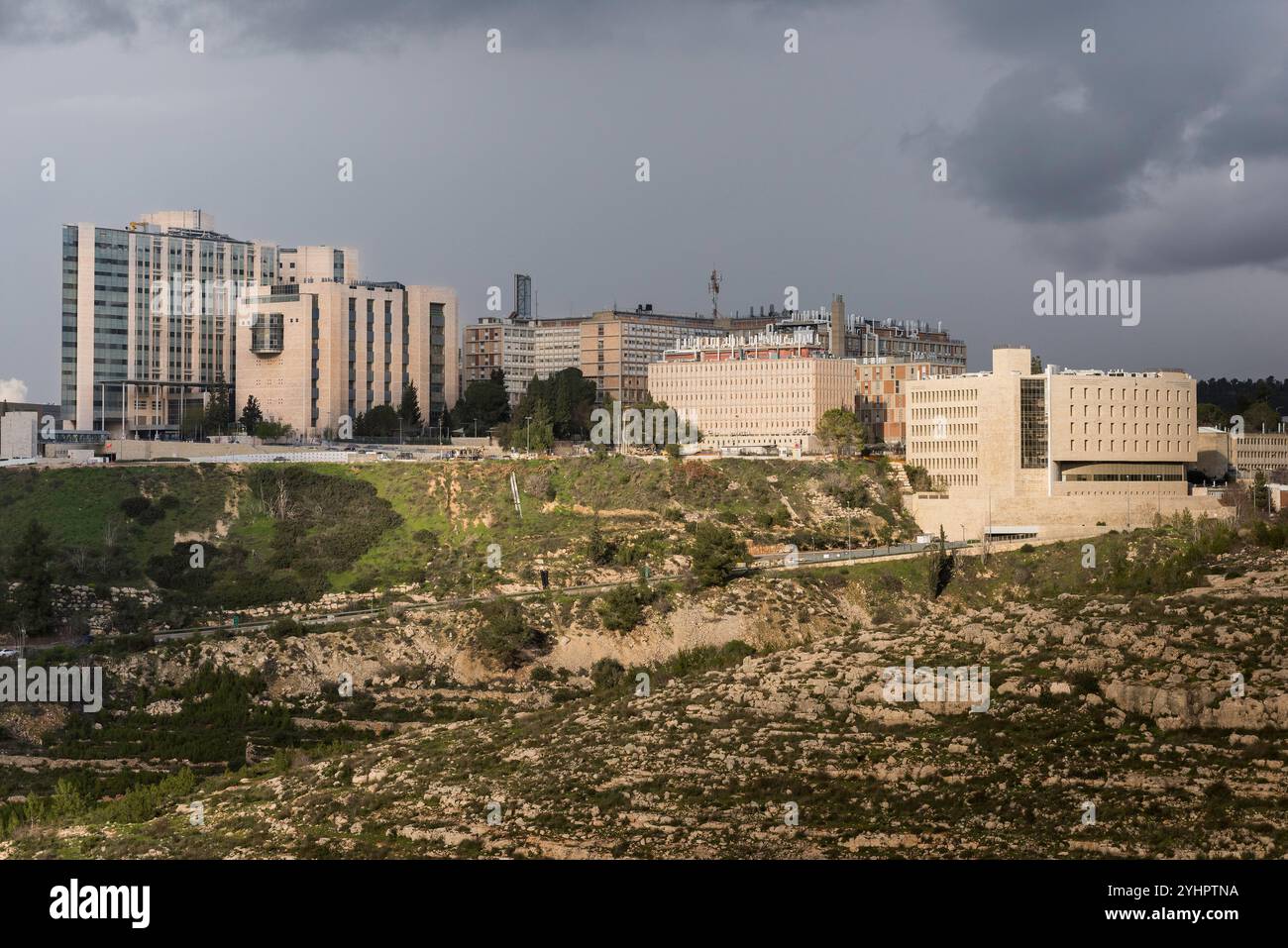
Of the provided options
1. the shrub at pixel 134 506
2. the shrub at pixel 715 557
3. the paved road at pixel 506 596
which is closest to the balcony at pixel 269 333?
the shrub at pixel 134 506

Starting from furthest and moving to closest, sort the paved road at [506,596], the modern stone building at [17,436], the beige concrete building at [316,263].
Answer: the beige concrete building at [316,263] < the modern stone building at [17,436] < the paved road at [506,596]

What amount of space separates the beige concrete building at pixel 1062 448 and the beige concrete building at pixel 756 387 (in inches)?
979

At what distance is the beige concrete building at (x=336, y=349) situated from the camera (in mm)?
130250

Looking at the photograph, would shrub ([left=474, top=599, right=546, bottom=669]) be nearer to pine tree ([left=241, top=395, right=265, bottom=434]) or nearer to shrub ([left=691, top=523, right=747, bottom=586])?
shrub ([left=691, top=523, right=747, bottom=586])

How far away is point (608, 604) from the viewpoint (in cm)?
7462

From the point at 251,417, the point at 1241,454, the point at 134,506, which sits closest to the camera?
the point at 134,506

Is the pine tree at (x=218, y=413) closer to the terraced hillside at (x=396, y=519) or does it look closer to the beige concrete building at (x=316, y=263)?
the beige concrete building at (x=316, y=263)

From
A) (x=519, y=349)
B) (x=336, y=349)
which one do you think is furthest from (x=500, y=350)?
(x=336, y=349)

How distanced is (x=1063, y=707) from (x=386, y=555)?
48.1 meters

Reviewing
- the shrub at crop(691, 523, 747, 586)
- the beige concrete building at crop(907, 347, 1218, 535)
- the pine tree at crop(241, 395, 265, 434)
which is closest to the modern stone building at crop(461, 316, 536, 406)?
the pine tree at crop(241, 395, 265, 434)

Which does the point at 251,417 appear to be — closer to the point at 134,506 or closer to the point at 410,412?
the point at 410,412

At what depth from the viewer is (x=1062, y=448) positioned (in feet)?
315

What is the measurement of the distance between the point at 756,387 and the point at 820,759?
87.4m

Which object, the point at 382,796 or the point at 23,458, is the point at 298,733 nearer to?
the point at 382,796
